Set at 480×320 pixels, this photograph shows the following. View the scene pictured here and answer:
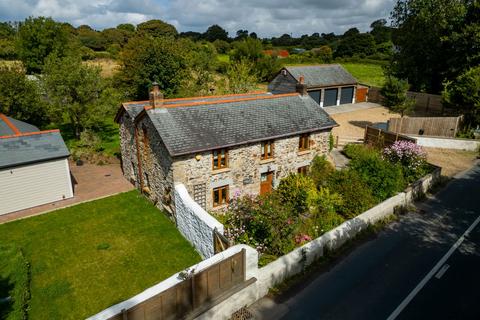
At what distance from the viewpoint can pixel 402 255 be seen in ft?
47.9

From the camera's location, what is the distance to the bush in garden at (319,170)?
2097 centimetres

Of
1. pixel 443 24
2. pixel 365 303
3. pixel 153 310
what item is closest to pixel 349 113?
pixel 443 24

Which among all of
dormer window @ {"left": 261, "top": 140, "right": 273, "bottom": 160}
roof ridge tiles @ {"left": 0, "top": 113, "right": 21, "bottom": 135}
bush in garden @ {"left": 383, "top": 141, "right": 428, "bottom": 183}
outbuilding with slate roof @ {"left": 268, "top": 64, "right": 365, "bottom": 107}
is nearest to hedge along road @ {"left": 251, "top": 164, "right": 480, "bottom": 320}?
bush in garden @ {"left": 383, "top": 141, "right": 428, "bottom": 183}

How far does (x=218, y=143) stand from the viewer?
58.0 ft

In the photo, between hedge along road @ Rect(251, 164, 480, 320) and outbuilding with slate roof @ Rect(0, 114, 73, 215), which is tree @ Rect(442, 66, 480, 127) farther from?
outbuilding with slate roof @ Rect(0, 114, 73, 215)

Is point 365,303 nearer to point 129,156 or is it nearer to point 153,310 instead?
point 153,310

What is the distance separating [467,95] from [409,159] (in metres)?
→ 13.2

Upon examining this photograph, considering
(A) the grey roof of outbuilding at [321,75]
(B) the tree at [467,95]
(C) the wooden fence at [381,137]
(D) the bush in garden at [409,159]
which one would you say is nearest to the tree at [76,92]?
(A) the grey roof of outbuilding at [321,75]

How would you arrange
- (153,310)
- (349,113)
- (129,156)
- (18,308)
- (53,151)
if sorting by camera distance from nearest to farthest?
(153,310) < (18,308) < (53,151) < (129,156) < (349,113)

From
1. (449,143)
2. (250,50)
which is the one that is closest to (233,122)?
(449,143)

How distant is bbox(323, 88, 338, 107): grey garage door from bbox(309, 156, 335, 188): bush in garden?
78.2ft

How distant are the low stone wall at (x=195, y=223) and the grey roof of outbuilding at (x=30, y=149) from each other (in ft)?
28.9

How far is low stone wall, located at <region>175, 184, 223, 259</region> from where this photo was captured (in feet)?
45.9

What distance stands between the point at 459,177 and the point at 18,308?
26.7 meters
